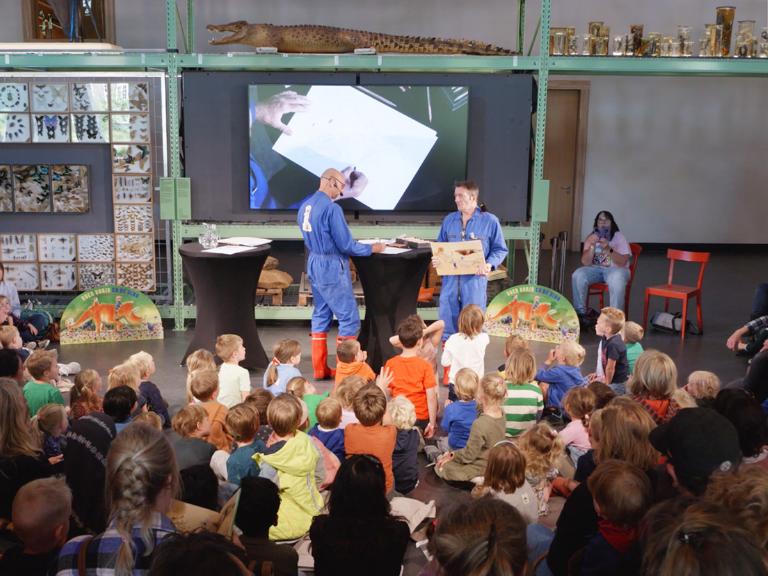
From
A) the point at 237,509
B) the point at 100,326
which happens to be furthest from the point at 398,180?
the point at 237,509

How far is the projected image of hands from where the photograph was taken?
8.49 metres

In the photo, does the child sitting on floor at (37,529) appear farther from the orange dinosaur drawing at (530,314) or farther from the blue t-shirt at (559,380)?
the orange dinosaur drawing at (530,314)

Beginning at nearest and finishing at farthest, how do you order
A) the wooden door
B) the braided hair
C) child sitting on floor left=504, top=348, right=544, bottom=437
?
the braided hair, child sitting on floor left=504, top=348, right=544, bottom=437, the wooden door

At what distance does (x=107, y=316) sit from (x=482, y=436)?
4519 millimetres

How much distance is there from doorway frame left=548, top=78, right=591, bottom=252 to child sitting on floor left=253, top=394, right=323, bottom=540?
1002cm

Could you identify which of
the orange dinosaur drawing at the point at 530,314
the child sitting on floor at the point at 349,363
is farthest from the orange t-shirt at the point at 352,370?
the orange dinosaur drawing at the point at 530,314

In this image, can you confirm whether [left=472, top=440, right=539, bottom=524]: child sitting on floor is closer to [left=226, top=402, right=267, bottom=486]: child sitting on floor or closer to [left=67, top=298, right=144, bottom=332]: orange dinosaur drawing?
[left=226, top=402, right=267, bottom=486]: child sitting on floor

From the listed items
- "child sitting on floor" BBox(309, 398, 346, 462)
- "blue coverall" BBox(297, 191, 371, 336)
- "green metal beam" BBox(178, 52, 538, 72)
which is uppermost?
"green metal beam" BBox(178, 52, 538, 72)

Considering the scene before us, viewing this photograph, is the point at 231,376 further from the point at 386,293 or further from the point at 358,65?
the point at 358,65

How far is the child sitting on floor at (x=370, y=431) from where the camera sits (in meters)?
4.29

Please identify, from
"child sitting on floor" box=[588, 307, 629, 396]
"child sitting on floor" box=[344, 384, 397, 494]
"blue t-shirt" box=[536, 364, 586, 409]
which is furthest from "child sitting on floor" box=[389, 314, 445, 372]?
"child sitting on floor" box=[344, 384, 397, 494]

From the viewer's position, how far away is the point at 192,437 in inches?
163

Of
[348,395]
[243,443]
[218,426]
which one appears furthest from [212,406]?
[348,395]

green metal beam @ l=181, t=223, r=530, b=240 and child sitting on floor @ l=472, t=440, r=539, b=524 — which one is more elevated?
green metal beam @ l=181, t=223, r=530, b=240
